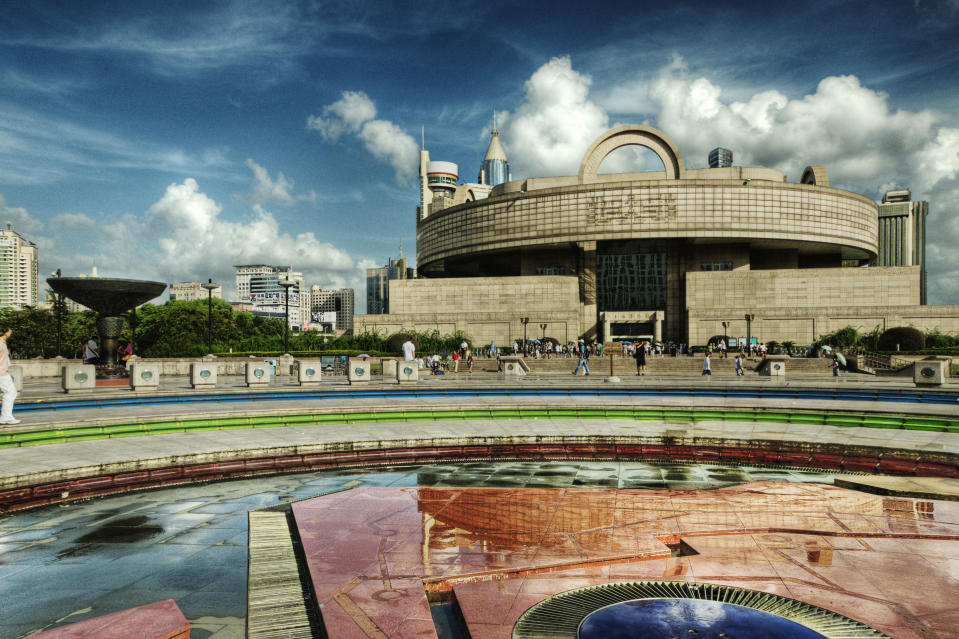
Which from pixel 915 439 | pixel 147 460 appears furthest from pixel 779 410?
pixel 147 460

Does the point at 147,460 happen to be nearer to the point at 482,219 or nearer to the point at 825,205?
the point at 482,219

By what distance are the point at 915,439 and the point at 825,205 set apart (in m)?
55.7

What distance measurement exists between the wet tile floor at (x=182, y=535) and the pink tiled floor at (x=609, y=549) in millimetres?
829

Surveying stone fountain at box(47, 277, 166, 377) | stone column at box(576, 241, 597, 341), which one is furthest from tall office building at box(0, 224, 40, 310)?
stone fountain at box(47, 277, 166, 377)

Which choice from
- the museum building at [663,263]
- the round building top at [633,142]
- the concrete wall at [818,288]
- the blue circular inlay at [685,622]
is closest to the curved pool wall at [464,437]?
the blue circular inlay at [685,622]

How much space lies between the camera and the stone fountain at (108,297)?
75.6 ft

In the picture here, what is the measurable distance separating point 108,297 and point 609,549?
24.5 m

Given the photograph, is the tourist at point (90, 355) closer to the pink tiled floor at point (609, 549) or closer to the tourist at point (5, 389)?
the tourist at point (5, 389)

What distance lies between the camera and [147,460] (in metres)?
8.84

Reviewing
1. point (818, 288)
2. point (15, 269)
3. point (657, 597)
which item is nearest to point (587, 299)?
point (818, 288)

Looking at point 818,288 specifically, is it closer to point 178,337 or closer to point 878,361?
point 878,361

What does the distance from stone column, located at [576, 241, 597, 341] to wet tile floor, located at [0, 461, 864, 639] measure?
52.4 meters

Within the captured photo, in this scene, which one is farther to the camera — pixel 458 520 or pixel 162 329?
pixel 162 329

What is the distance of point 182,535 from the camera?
6336mm
